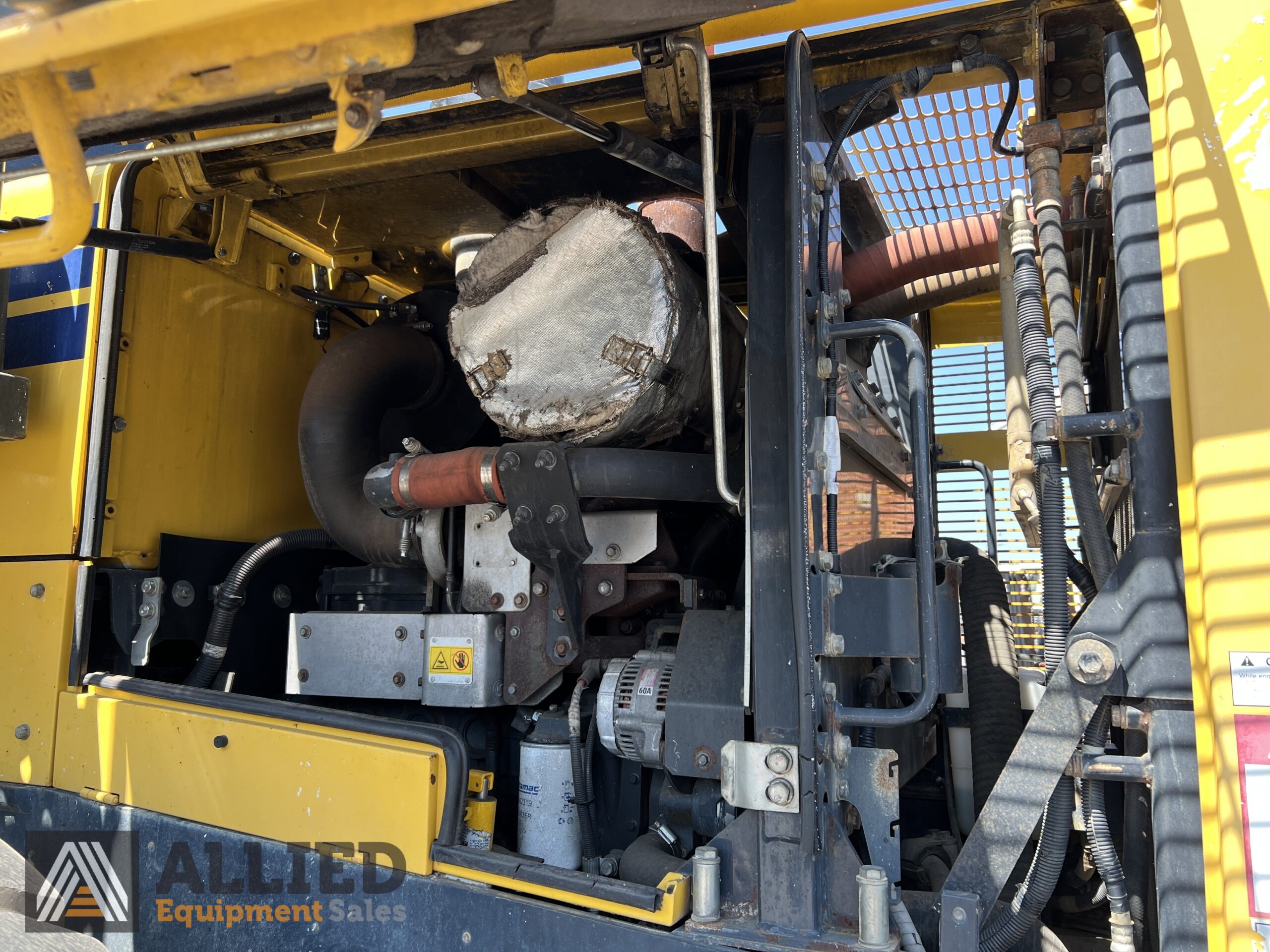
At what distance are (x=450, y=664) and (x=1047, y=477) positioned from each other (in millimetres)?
1492

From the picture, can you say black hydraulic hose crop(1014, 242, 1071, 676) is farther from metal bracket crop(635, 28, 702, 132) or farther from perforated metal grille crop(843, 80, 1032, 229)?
perforated metal grille crop(843, 80, 1032, 229)

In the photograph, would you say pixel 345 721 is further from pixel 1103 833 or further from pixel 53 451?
pixel 1103 833

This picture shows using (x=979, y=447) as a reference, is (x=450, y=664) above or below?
below

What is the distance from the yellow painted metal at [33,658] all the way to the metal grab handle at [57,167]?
1390 mm

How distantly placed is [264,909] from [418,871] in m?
0.42

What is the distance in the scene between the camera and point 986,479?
3.27 metres

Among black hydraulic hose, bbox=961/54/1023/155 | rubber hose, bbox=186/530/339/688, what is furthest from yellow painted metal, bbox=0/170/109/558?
black hydraulic hose, bbox=961/54/1023/155

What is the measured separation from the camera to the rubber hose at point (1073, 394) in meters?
1.62

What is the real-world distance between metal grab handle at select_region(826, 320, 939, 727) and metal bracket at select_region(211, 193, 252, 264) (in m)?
1.87

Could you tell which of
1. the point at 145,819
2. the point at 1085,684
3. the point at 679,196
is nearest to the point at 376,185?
the point at 679,196

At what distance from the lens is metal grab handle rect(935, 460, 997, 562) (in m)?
3.11

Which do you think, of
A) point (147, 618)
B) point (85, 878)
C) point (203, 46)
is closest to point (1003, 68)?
point (203, 46)

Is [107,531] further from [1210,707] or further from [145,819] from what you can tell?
[1210,707]

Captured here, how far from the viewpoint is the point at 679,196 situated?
287 cm
